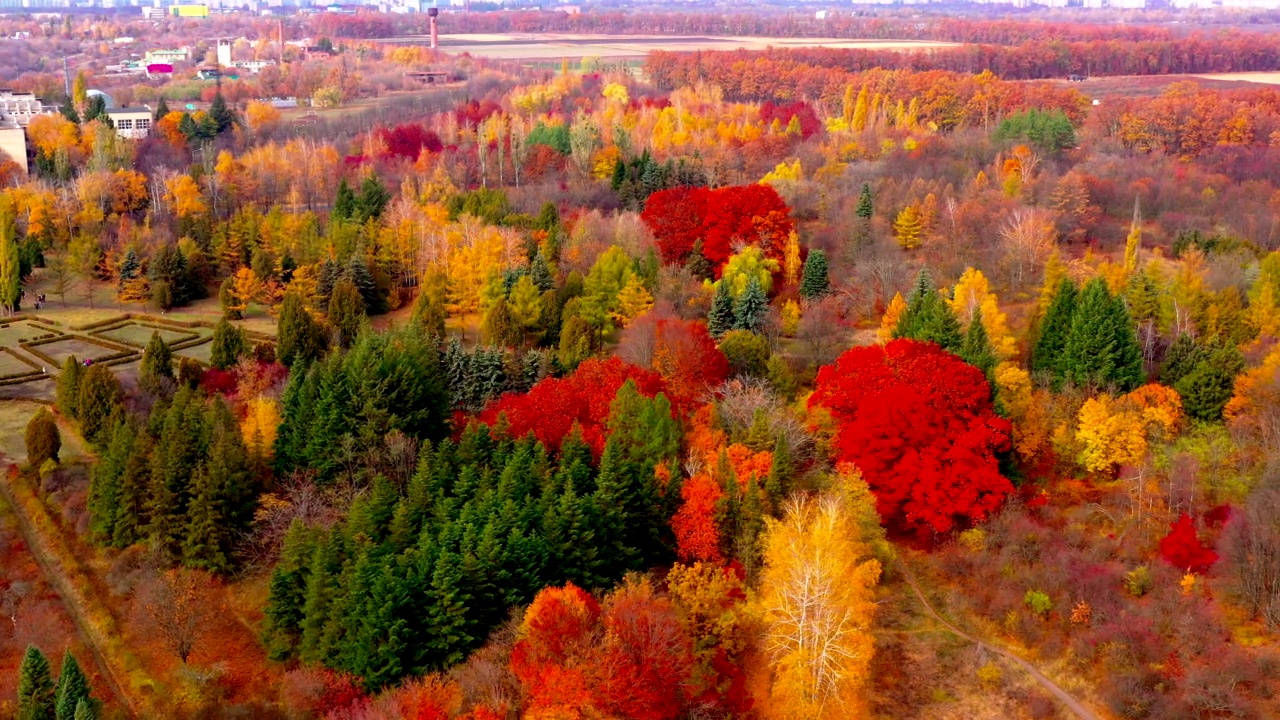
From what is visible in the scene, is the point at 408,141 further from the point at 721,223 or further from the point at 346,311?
the point at 721,223

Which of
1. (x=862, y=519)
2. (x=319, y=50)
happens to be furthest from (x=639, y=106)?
(x=862, y=519)

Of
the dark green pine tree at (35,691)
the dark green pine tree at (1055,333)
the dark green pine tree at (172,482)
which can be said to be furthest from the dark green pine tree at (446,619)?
the dark green pine tree at (1055,333)

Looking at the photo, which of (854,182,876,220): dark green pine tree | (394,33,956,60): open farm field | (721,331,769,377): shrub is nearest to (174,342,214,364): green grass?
(721,331,769,377): shrub

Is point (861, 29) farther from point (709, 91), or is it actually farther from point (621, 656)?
point (621, 656)

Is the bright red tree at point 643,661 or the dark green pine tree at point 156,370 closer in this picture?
the bright red tree at point 643,661

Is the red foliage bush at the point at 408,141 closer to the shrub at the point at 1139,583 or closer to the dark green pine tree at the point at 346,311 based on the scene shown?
the dark green pine tree at the point at 346,311

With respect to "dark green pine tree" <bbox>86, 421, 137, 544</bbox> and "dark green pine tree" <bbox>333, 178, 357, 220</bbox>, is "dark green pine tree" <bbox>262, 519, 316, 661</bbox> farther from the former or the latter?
"dark green pine tree" <bbox>333, 178, 357, 220</bbox>
